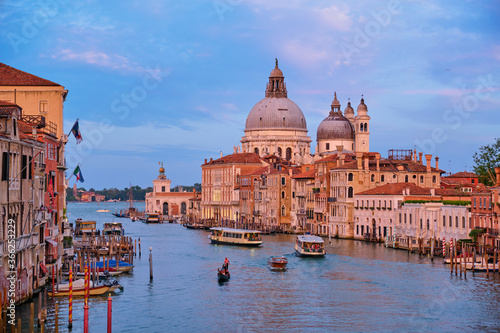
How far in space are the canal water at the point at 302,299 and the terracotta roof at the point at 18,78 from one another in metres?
9.85

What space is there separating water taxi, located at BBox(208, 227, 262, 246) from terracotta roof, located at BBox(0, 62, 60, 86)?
2969cm

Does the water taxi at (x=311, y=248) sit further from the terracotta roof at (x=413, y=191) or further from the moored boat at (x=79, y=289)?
the moored boat at (x=79, y=289)

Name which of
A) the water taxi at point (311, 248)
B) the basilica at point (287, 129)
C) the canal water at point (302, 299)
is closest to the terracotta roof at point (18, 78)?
the canal water at point (302, 299)

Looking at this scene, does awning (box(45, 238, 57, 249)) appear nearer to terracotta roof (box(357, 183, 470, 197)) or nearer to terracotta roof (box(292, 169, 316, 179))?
terracotta roof (box(357, 183, 470, 197))

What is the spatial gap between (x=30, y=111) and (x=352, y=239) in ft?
122

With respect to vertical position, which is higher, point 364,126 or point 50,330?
point 364,126

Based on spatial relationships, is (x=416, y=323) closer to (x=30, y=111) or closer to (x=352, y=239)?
(x=30, y=111)

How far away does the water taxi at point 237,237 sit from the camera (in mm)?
68000

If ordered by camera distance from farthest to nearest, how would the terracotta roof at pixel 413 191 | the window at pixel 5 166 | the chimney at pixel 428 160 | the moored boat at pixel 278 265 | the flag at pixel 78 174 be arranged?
the chimney at pixel 428 160 < the terracotta roof at pixel 413 191 < the flag at pixel 78 174 < the moored boat at pixel 278 265 < the window at pixel 5 166

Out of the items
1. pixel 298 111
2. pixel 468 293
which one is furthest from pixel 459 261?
pixel 298 111

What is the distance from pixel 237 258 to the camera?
56469 mm

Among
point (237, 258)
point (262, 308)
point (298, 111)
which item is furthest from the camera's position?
point (298, 111)

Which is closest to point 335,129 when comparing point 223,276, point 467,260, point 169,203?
point 169,203

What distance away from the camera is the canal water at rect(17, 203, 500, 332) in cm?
3077
